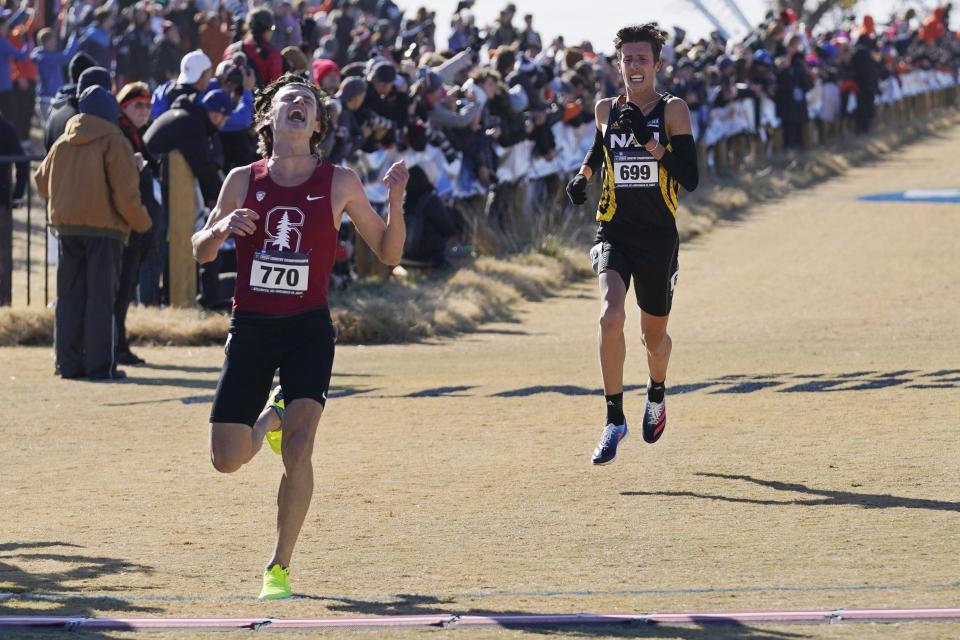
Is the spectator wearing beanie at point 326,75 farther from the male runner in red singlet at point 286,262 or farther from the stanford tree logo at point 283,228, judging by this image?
the stanford tree logo at point 283,228

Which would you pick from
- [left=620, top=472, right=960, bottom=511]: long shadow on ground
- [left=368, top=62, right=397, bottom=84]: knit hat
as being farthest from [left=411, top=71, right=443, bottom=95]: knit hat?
[left=620, top=472, right=960, bottom=511]: long shadow on ground

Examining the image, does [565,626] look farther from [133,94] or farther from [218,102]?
[218,102]

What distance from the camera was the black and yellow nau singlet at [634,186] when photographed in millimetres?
9188

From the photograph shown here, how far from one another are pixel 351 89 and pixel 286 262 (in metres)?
9.53

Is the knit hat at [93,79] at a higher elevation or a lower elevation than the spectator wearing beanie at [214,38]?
lower

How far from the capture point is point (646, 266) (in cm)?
941

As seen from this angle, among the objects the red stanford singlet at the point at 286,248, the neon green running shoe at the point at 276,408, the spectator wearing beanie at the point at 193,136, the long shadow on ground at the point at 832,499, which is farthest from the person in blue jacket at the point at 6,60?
the red stanford singlet at the point at 286,248

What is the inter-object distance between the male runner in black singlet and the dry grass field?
662mm

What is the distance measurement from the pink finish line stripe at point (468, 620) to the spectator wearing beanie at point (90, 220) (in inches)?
278

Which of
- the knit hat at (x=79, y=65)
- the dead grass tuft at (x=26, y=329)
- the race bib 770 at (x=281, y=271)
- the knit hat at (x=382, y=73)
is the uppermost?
the knit hat at (x=382, y=73)

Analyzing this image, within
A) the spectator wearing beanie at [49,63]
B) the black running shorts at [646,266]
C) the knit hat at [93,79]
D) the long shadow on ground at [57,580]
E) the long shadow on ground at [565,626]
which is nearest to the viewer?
the long shadow on ground at [565,626]

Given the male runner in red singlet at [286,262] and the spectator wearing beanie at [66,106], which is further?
the spectator wearing beanie at [66,106]

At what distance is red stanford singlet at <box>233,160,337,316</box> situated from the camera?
6.95 meters

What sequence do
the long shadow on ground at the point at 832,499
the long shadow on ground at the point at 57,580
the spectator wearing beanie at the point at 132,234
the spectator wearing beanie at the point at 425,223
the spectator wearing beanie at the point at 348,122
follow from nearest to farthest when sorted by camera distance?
the long shadow on ground at the point at 57,580 < the long shadow on ground at the point at 832,499 < the spectator wearing beanie at the point at 132,234 < the spectator wearing beanie at the point at 348,122 < the spectator wearing beanie at the point at 425,223
